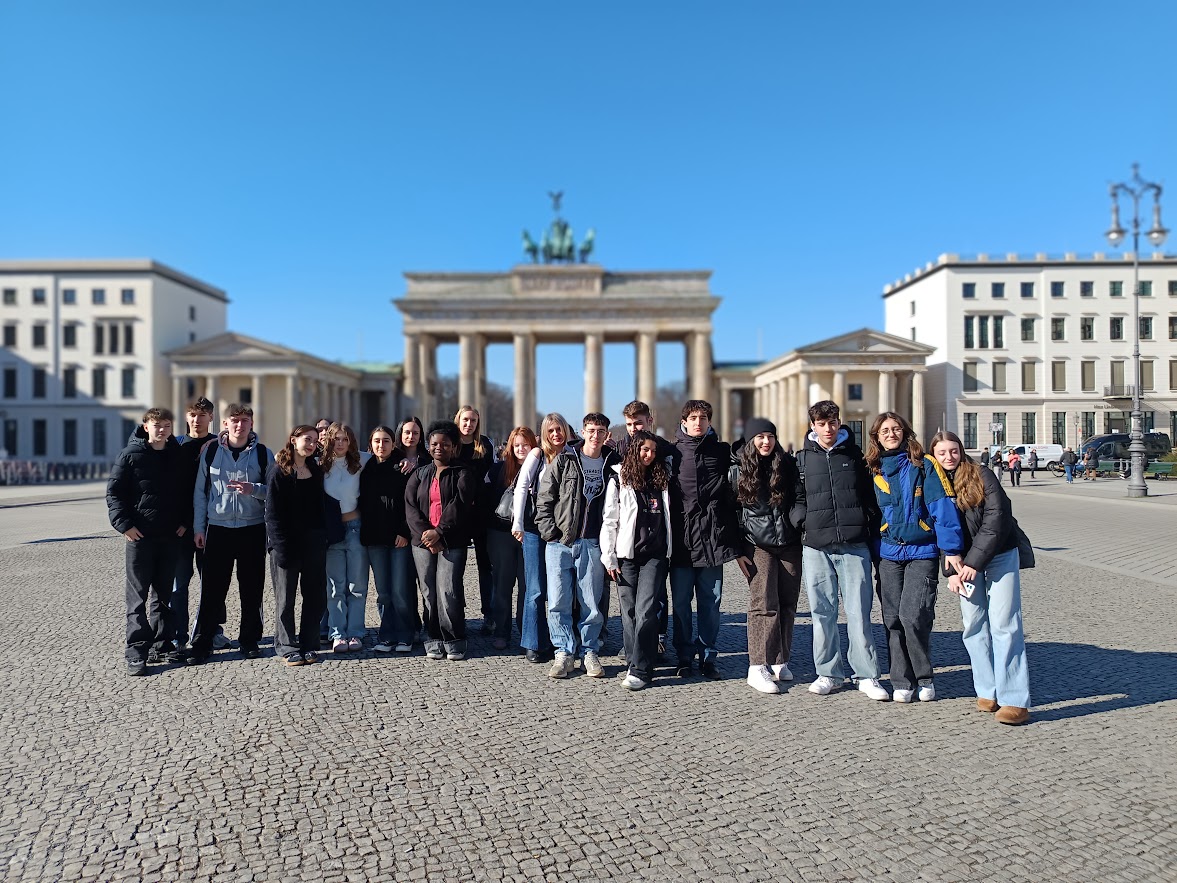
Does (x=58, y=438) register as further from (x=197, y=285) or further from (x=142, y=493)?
(x=142, y=493)

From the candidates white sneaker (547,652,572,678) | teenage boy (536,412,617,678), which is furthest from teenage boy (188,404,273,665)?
white sneaker (547,652,572,678)

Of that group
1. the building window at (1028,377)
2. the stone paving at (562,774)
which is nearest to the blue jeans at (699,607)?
the stone paving at (562,774)

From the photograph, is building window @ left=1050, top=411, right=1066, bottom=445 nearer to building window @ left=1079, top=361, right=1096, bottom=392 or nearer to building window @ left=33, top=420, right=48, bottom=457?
building window @ left=1079, top=361, right=1096, bottom=392

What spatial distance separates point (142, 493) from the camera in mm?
6590

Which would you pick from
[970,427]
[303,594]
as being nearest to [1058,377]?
[970,427]

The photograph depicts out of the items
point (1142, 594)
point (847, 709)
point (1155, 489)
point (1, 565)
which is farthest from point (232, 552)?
point (1155, 489)

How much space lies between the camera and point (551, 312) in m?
57.0

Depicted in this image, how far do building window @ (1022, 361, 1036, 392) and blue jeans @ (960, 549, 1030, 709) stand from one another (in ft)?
214

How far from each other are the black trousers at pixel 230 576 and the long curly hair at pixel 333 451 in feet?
2.53

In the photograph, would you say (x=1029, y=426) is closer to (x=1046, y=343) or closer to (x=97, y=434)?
(x=1046, y=343)

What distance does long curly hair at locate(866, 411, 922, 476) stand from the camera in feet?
18.5

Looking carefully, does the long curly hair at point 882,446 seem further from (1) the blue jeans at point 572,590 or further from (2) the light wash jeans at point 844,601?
(1) the blue jeans at point 572,590

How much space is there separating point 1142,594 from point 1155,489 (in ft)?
76.1

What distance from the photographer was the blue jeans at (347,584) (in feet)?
23.4
